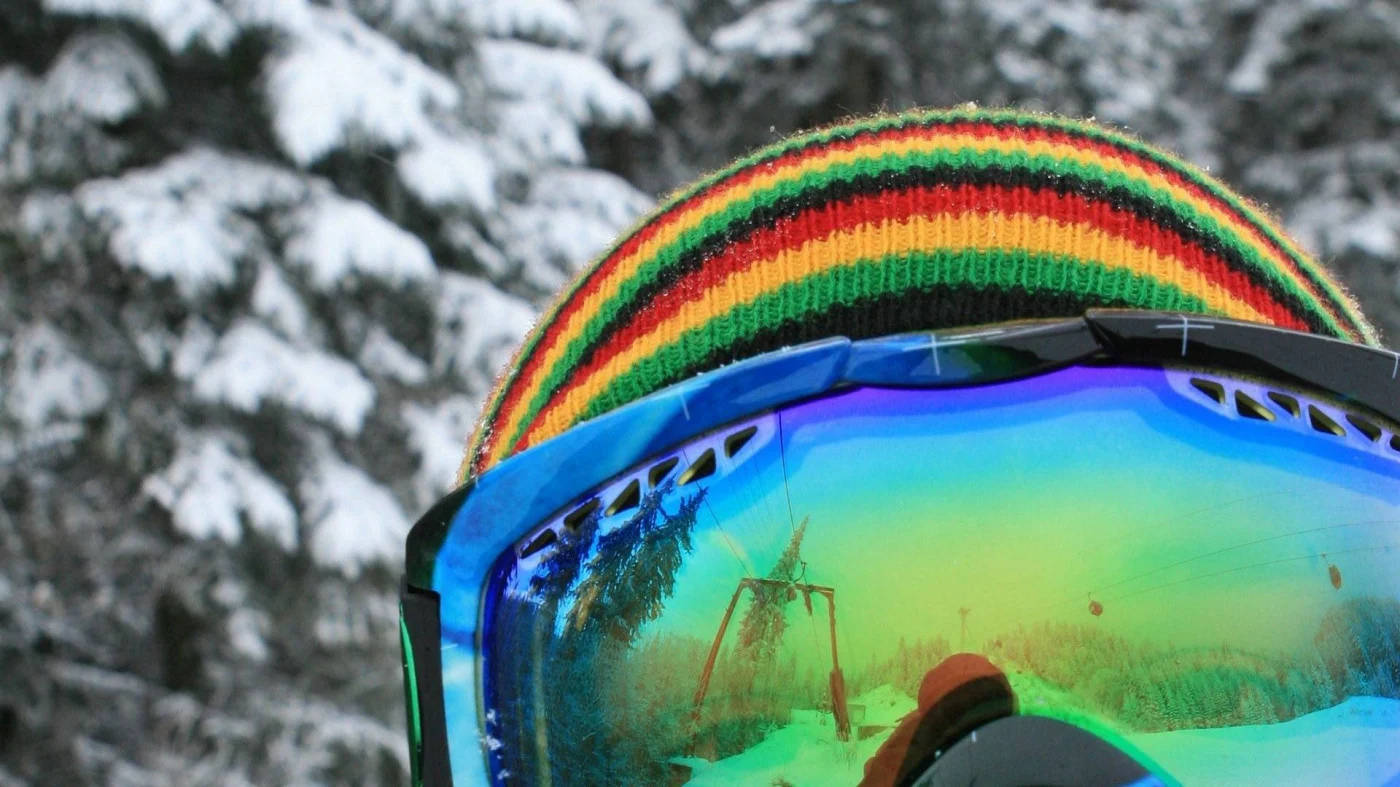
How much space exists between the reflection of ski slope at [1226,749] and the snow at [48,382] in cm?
503

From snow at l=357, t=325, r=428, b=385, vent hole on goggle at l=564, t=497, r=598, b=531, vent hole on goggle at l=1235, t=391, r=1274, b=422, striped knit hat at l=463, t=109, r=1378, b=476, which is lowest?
vent hole on goggle at l=564, t=497, r=598, b=531

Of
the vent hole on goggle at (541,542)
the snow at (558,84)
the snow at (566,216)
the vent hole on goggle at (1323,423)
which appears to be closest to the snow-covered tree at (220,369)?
the snow at (558,84)

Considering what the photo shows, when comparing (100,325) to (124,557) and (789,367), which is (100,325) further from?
(789,367)

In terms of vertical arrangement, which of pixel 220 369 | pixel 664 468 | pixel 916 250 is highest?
pixel 220 369

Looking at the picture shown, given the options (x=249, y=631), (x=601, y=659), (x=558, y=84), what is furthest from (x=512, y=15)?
(x=601, y=659)

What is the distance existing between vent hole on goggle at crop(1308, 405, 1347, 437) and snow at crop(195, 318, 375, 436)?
4708 millimetres

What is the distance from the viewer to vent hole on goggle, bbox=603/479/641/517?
2.51 ft

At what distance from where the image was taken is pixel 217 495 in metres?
4.84

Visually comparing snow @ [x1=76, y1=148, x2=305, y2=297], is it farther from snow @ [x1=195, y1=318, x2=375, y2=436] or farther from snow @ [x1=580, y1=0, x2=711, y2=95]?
snow @ [x1=580, y1=0, x2=711, y2=95]

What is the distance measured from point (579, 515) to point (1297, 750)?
0.47 m

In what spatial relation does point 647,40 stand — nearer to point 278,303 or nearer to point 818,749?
point 278,303

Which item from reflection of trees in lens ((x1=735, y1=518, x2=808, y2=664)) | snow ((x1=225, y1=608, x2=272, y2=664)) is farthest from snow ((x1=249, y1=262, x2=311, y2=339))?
reflection of trees in lens ((x1=735, y1=518, x2=808, y2=664))

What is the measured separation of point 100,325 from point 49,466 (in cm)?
72

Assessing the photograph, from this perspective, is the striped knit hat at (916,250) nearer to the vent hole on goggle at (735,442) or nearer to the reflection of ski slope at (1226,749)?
the vent hole on goggle at (735,442)
